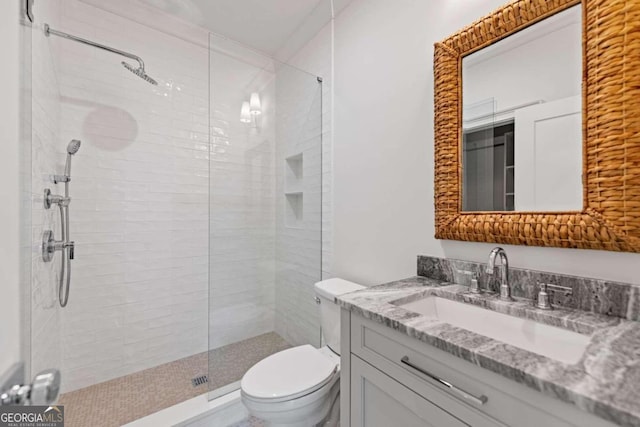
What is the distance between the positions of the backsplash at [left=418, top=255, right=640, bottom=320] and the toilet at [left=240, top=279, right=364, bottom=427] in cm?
66

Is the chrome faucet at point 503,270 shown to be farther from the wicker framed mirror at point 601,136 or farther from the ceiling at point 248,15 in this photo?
the ceiling at point 248,15

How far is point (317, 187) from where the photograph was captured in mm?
2127

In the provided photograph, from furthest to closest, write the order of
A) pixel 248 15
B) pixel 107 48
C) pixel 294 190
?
pixel 294 190 → pixel 248 15 → pixel 107 48

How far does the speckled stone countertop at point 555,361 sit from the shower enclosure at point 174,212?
48.6 inches

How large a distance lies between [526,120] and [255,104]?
1791 millimetres

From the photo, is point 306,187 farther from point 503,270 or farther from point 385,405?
point 385,405

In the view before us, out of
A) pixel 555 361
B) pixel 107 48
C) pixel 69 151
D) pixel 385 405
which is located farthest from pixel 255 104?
pixel 555 361

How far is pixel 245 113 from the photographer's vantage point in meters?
2.13

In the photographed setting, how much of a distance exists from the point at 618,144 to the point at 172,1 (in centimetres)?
253

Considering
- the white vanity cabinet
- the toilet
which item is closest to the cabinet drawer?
the white vanity cabinet

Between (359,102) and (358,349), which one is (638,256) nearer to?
(358,349)

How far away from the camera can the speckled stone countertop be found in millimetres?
465

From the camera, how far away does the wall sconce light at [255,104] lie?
214 centimetres

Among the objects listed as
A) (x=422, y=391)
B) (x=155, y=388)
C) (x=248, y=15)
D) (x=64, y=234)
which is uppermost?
(x=248, y=15)
